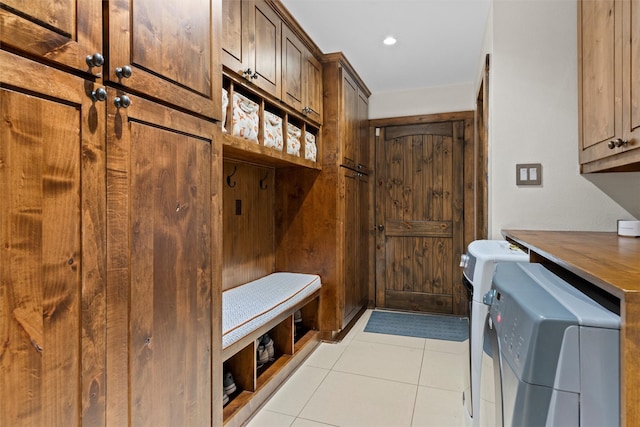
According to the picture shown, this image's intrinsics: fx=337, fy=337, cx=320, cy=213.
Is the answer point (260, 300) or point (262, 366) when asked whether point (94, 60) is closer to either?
point (260, 300)

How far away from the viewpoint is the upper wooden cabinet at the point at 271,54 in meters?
1.71

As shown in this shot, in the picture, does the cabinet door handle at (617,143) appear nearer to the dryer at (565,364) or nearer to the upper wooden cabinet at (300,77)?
the dryer at (565,364)

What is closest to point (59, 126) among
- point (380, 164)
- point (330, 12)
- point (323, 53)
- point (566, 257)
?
point (566, 257)

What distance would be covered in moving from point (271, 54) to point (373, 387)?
2.20m

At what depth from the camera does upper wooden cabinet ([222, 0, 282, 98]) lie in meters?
1.67

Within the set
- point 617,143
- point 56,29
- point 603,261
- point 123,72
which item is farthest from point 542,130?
point 56,29

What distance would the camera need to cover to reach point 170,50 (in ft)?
3.54

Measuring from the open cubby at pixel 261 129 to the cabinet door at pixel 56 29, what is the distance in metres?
0.86

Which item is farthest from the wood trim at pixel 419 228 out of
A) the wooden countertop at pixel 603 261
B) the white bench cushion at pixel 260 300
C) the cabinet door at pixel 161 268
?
the cabinet door at pixel 161 268

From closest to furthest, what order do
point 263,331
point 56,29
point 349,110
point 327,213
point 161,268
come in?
point 56,29, point 161,268, point 263,331, point 327,213, point 349,110

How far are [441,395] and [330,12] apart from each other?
8.43ft

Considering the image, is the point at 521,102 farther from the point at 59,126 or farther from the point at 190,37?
the point at 59,126

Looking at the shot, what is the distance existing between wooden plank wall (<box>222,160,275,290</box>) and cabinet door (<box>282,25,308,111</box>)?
1.99 ft

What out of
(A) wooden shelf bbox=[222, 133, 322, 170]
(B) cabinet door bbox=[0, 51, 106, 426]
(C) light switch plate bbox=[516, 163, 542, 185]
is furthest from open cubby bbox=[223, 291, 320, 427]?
(C) light switch plate bbox=[516, 163, 542, 185]
